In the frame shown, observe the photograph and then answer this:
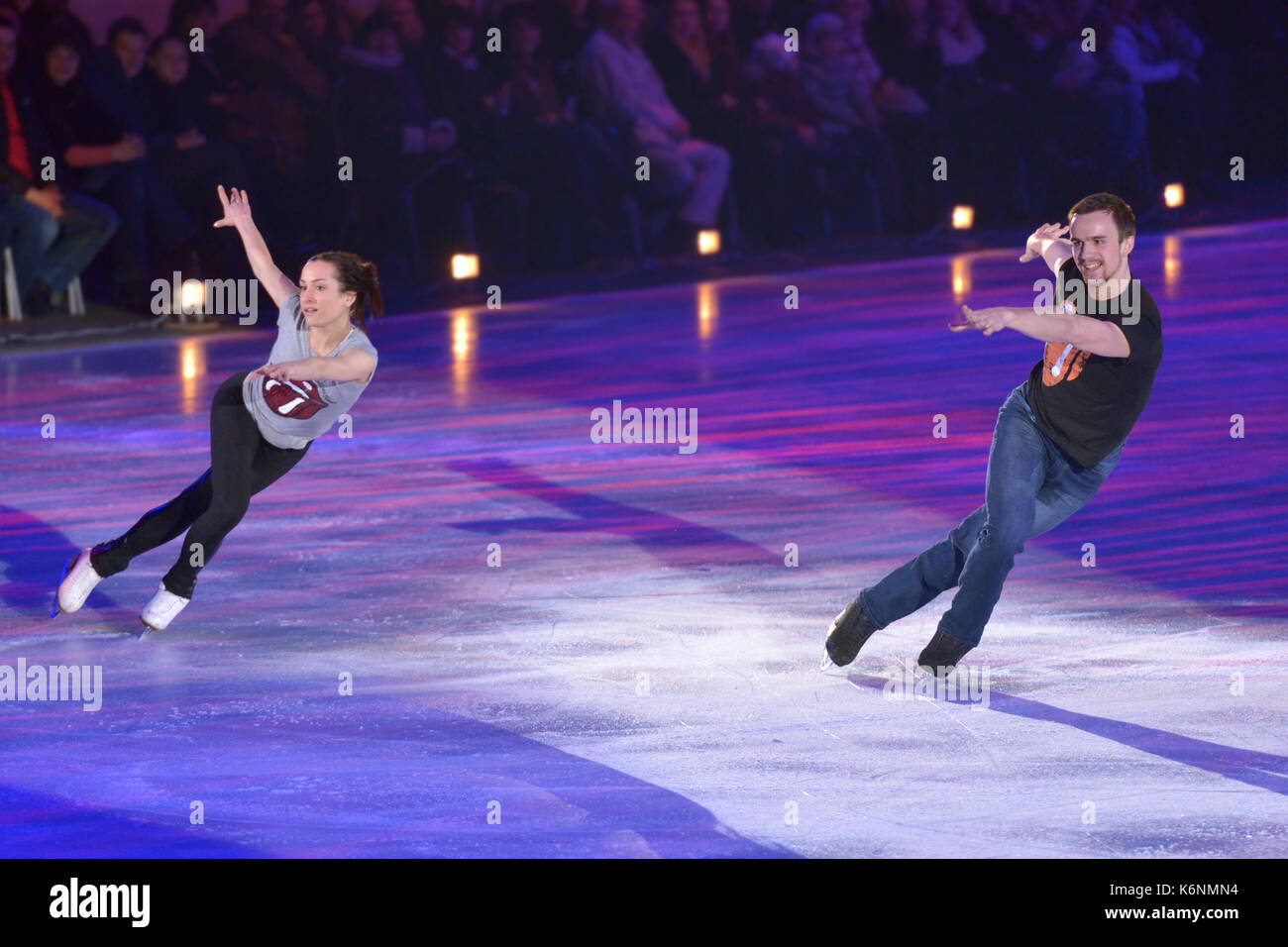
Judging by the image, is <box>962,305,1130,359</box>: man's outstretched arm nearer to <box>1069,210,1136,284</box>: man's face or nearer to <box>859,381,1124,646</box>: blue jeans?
<box>1069,210,1136,284</box>: man's face

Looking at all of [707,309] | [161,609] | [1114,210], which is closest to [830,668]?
[1114,210]

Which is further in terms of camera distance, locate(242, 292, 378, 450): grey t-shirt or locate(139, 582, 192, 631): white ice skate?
locate(139, 582, 192, 631): white ice skate

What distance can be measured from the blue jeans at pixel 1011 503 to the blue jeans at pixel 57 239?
7573 mm

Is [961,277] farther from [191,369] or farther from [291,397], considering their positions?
[291,397]

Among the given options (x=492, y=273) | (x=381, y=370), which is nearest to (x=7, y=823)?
(x=381, y=370)

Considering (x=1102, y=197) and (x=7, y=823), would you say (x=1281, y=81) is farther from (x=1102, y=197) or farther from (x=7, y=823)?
(x=7, y=823)

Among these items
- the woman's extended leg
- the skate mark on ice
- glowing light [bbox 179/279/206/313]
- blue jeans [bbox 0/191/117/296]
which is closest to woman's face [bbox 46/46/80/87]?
blue jeans [bbox 0/191/117/296]

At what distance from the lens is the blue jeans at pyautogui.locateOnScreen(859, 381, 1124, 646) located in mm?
4254

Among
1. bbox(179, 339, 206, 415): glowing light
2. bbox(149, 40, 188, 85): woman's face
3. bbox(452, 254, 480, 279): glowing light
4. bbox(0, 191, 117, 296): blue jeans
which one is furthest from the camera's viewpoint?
bbox(452, 254, 480, 279): glowing light

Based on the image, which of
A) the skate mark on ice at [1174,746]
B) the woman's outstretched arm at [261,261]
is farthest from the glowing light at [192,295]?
the skate mark on ice at [1174,746]

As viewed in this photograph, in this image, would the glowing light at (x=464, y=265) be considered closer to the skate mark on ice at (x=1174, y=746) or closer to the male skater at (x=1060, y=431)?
the male skater at (x=1060, y=431)

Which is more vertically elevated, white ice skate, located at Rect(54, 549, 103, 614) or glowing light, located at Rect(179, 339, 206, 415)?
glowing light, located at Rect(179, 339, 206, 415)

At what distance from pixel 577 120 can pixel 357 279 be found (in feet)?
27.1
